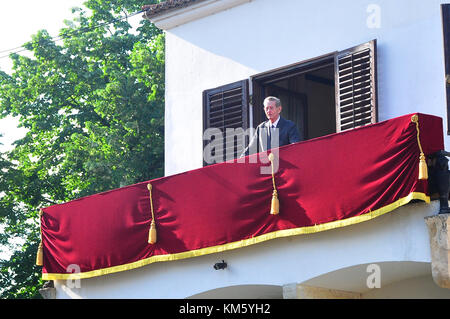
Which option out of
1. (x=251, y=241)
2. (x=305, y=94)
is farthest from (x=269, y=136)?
(x=305, y=94)

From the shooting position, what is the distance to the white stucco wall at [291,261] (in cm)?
940

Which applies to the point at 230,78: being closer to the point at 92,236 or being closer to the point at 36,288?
the point at 92,236

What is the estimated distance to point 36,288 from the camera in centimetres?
2161

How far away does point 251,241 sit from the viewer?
1073cm

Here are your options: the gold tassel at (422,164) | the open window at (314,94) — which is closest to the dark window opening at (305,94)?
the open window at (314,94)

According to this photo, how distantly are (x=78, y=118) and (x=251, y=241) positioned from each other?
547 inches

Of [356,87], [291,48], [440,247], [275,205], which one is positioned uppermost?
[291,48]

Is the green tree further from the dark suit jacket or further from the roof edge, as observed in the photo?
the dark suit jacket

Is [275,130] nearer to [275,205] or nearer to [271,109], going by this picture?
[271,109]

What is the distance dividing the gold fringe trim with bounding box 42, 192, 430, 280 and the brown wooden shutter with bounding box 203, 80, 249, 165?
231 centimetres

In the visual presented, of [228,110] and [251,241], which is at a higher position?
[228,110]

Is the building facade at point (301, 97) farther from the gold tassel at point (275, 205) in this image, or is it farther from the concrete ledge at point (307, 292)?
the gold tassel at point (275, 205)

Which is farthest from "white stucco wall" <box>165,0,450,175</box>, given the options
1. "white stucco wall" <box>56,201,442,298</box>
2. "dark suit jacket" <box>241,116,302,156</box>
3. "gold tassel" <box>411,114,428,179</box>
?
"white stucco wall" <box>56,201,442,298</box>
